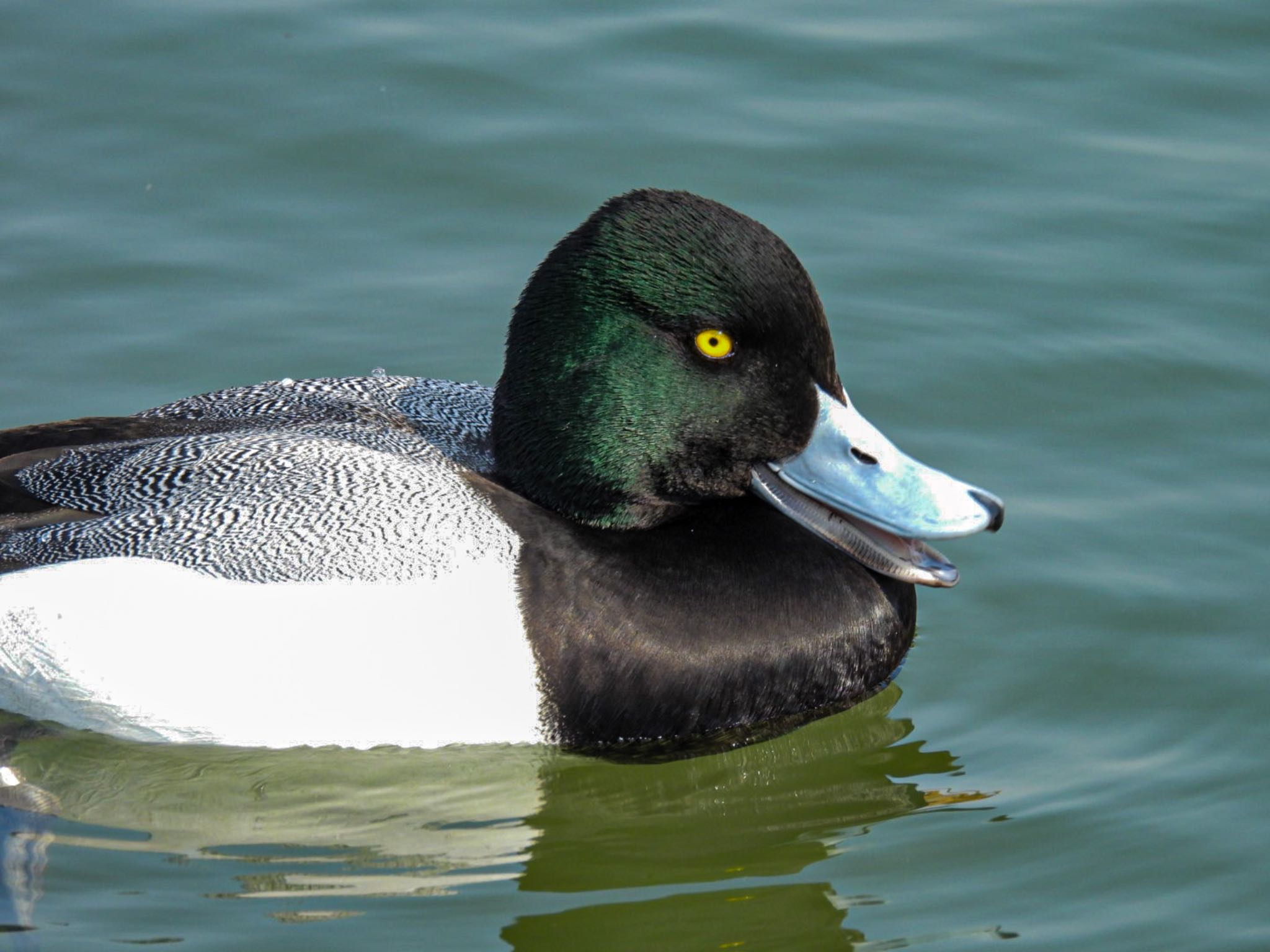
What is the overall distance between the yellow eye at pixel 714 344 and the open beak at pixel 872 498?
0.30m

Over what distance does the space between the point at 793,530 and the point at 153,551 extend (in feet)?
6.15

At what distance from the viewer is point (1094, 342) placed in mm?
7551

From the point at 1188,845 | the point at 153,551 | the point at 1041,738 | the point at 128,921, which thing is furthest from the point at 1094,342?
the point at 128,921

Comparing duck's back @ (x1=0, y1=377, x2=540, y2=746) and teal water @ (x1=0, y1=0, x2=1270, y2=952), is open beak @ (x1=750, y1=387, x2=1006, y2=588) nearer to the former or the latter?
teal water @ (x1=0, y1=0, x2=1270, y2=952)

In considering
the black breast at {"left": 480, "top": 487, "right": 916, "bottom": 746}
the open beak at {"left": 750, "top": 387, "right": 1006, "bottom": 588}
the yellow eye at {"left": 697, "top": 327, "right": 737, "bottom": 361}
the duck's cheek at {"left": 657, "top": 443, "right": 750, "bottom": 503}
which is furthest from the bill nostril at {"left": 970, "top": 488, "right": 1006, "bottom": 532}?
the yellow eye at {"left": 697, "top": 327, "right": 737, "bottom": 361}

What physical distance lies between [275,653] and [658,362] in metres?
1.35

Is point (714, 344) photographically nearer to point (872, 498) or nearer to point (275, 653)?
point (872, 498)

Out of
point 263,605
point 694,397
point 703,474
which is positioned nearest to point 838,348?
point 703,474

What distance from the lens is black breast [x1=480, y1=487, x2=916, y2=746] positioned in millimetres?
5414

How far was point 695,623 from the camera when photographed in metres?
5.50

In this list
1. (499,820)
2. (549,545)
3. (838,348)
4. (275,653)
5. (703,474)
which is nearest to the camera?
(275,653)

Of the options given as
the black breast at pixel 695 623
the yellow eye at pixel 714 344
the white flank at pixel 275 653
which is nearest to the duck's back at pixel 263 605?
the white flank at pixel 275 653

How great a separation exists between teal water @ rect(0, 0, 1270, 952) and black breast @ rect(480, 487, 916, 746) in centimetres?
21

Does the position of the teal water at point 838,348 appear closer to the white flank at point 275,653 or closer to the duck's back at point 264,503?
the white flank at point 275,653
